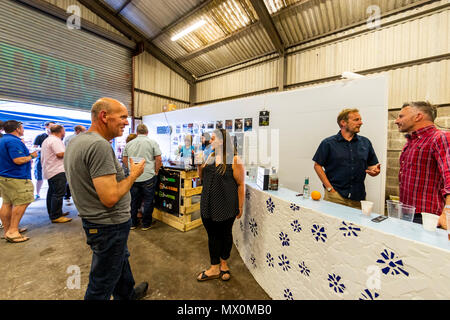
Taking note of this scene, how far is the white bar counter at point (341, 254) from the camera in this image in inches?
32.4

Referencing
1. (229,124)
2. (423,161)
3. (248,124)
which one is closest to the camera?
(423,161)

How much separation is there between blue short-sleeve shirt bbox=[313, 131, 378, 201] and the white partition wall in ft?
2.36

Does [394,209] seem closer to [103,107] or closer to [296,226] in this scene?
[296,226]

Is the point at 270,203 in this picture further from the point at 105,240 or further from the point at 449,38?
the point at 449,38

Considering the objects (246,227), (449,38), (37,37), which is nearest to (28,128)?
(37,37)

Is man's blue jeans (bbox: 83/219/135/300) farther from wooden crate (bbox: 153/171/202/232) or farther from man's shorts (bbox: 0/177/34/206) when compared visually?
man's shorts (bbox: 0/177/34/206)

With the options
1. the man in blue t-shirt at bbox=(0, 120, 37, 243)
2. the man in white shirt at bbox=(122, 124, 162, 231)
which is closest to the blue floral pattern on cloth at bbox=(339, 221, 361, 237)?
the man in white shirt at bbox=(122, 124, 162, 231)

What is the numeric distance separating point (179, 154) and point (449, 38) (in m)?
6.13

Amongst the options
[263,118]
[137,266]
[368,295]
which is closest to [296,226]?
[368,295]

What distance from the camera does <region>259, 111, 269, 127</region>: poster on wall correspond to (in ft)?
11.3

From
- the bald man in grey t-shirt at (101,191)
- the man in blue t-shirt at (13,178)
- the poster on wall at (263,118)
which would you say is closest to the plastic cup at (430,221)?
the bald man in grey t-shirt at (101,191)

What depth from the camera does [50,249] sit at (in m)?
2.52

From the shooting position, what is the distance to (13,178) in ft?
8.51

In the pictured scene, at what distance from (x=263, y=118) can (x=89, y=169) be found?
2.97m
